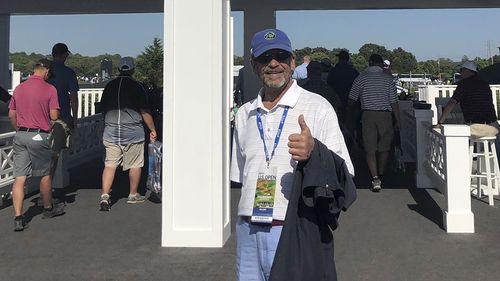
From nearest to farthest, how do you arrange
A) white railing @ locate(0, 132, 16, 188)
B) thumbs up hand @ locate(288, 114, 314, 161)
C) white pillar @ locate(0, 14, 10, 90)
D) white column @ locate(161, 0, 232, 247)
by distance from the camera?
1. thumbs up hand @ locate(288, 114, 314, 161)
2. white column @ locate(161, 0, 232, 247)
3. white railing @ locate(0, 132, 16, 188)
4. white pillar @ locate(0, 14, 10, 90)

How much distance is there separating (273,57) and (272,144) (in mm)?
396

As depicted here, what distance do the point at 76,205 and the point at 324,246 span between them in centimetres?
532

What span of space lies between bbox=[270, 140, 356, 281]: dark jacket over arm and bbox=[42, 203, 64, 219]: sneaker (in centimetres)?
471

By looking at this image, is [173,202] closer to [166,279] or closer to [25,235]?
[166,279]

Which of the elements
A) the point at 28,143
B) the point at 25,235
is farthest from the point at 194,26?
the point at 25,235

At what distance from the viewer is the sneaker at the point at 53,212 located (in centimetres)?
619

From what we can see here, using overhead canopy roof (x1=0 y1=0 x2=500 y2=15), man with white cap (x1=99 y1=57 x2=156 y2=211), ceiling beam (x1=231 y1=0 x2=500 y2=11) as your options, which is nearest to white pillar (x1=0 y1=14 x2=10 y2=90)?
overhead canopy roof (x1=0 y1=0 x2=500 y2=15)

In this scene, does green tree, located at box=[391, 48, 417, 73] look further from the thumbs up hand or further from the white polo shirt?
the thumbs up hand

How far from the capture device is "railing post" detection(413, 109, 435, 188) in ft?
24.7

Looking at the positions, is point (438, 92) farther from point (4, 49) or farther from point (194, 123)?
point (4, 49)

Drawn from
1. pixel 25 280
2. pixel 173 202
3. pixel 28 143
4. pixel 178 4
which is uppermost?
pixel 178 4

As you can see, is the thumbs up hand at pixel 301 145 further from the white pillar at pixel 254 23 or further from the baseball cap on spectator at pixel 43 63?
the white pillar at pixel 254 23

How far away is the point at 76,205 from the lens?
6.86 meters

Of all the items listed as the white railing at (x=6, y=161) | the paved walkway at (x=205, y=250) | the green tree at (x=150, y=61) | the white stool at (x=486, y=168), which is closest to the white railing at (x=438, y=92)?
the white stool at (x=486, y=168)
